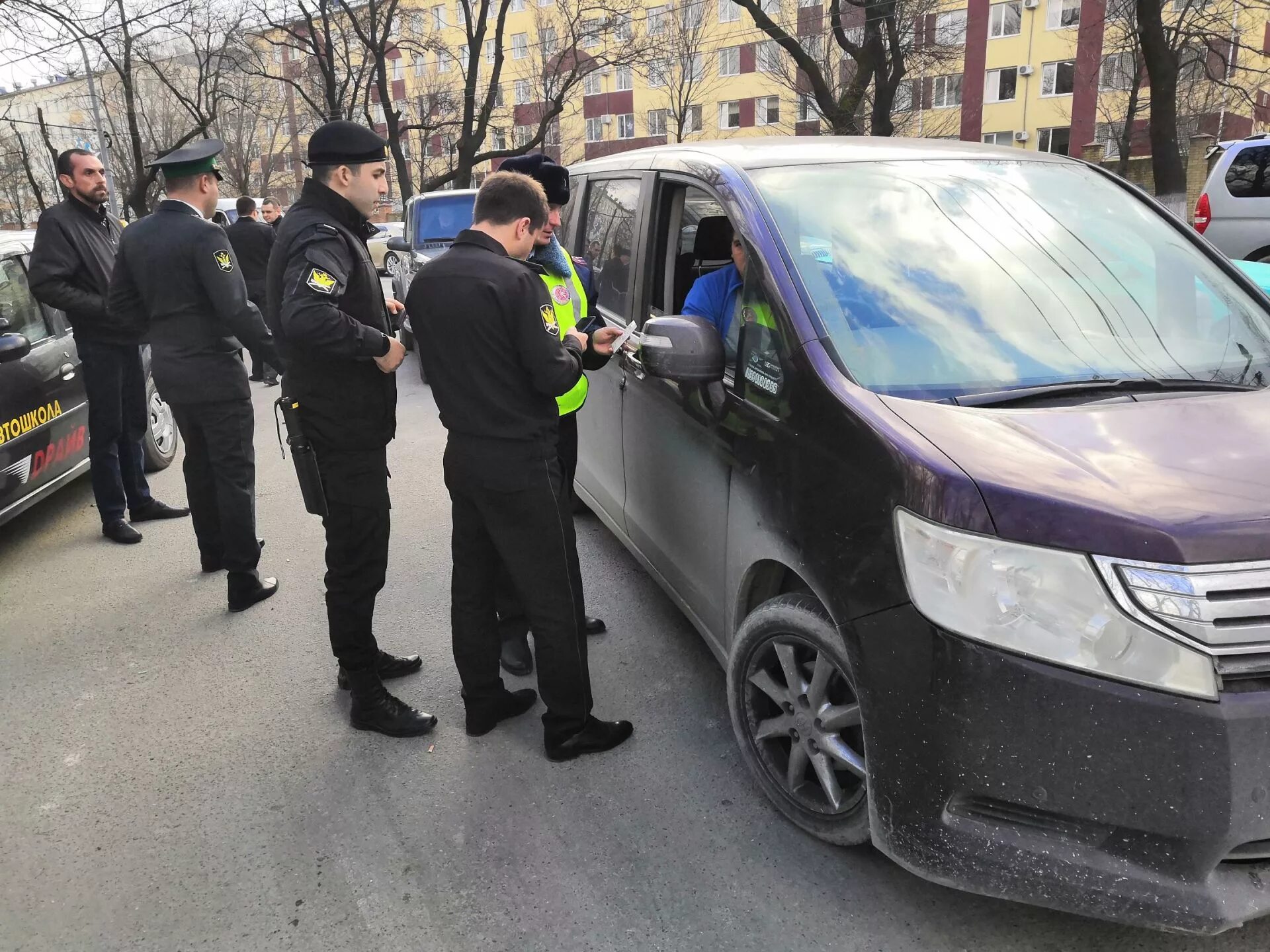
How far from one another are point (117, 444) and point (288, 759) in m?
3.05

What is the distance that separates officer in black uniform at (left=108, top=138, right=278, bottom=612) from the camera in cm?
382

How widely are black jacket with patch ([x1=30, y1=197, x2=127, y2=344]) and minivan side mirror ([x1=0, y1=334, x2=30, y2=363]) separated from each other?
23 centimetres

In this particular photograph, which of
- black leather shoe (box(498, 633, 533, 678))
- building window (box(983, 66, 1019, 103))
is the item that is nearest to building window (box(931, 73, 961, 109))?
building window (box(983, 66, 1019, 103))

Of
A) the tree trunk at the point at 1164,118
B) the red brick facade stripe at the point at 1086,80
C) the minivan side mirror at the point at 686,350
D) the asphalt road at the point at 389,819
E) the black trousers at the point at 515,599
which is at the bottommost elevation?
the asphalt road at the point at 389,819

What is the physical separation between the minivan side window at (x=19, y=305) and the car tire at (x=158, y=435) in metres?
0.90

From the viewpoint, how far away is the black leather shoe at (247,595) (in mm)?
4152

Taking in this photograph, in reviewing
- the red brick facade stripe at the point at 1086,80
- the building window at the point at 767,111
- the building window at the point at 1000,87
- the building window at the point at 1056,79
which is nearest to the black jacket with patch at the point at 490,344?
the red brick facade stripe at the point at 1086,80

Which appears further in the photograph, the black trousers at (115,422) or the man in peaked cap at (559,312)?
the black trousers at (115,422)

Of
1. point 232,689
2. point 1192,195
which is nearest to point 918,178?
point 232,689

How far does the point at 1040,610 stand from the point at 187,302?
3.63 m

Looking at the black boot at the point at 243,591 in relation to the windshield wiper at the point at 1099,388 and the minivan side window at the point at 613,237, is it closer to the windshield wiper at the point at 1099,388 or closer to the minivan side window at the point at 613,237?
the minivan side window at the point at 613,237

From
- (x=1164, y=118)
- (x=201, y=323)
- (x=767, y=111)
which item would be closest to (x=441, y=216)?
(x=201, y=323)

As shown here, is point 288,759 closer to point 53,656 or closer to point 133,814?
point 133,814

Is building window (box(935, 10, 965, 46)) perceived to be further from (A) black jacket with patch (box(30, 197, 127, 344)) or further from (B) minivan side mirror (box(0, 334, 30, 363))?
(B) minivan side mirror (box(0, 334, 30, 363))
